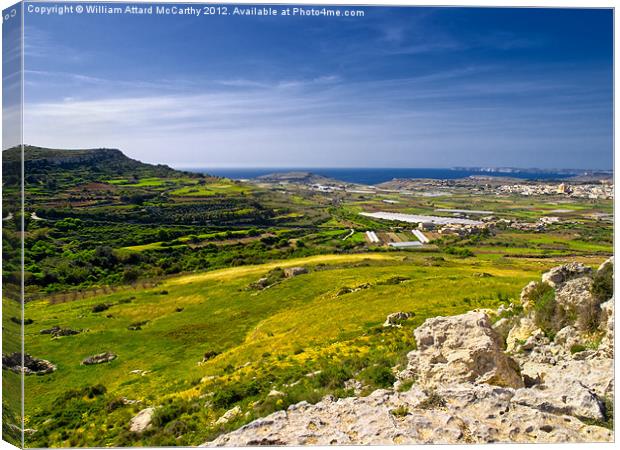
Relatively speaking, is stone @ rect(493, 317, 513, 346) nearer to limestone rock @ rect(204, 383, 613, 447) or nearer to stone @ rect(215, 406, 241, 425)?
limestone rock @ rect(204, 383, 613, 447)

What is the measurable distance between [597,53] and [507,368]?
4396 millimetres

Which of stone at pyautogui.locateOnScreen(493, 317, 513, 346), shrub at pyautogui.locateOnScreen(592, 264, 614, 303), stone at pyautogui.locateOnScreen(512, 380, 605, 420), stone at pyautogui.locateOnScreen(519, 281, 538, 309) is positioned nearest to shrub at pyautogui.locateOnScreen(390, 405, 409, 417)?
stone at pyautogui.locateOnScreen(512, 380, 605, 420)

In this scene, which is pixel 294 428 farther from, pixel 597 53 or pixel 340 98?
pixel 597 53

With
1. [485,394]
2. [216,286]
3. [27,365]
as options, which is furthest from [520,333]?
[27,365]

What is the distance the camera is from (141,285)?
293 inches

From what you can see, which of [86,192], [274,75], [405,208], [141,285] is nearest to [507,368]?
[405,208]

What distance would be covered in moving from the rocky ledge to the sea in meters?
2.22

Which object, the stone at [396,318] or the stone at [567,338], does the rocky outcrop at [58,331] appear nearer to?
the stone at [396,318]

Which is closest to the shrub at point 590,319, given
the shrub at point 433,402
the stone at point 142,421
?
the shrub at point 433,402

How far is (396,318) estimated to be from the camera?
6867 millimetres

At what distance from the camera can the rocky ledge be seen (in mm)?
4441

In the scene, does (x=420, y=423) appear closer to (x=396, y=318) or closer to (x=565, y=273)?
(x=396, y=318)

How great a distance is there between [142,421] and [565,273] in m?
6.28

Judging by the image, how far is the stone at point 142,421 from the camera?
196 inches
